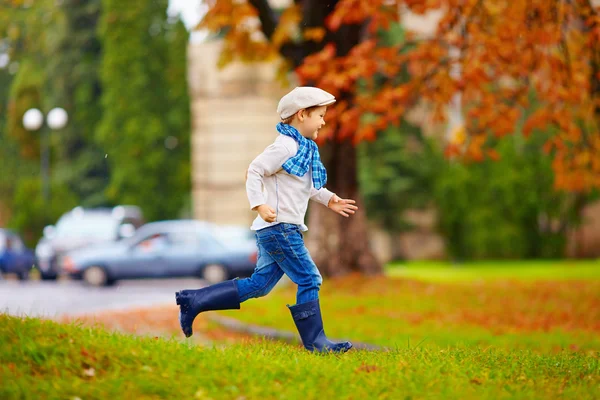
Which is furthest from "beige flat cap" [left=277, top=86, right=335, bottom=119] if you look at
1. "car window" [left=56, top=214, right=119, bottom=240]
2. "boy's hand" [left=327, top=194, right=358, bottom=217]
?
"car window" [left=56, top=214, right=119, bottom=240]

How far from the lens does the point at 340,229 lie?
16188 millimetres

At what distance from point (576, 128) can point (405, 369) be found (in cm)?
874

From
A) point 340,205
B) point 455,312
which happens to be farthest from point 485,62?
point 340,205

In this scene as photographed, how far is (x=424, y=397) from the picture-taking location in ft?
15.4

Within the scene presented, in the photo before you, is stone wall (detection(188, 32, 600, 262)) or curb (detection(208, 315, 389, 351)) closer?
curb (detection(208, 315, 389, 351))

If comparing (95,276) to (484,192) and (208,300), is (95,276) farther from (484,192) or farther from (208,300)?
(208,300)

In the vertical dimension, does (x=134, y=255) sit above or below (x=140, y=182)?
below

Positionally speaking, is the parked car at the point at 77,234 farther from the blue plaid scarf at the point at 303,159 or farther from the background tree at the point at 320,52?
the blue plaid scarf at the point at 303,159

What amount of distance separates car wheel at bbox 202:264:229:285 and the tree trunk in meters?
6.14

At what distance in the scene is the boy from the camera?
5.60 m

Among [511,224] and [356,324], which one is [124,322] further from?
[511,224]

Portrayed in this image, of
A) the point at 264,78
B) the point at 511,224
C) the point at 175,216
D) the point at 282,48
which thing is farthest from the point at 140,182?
the point at 282,48

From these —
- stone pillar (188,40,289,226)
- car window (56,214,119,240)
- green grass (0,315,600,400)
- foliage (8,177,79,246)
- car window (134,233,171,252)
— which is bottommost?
green grass (0,315,600,400)

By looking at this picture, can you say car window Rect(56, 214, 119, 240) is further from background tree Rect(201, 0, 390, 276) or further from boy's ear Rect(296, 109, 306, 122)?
boy's ear Rect(296, 109, 306, 122)
